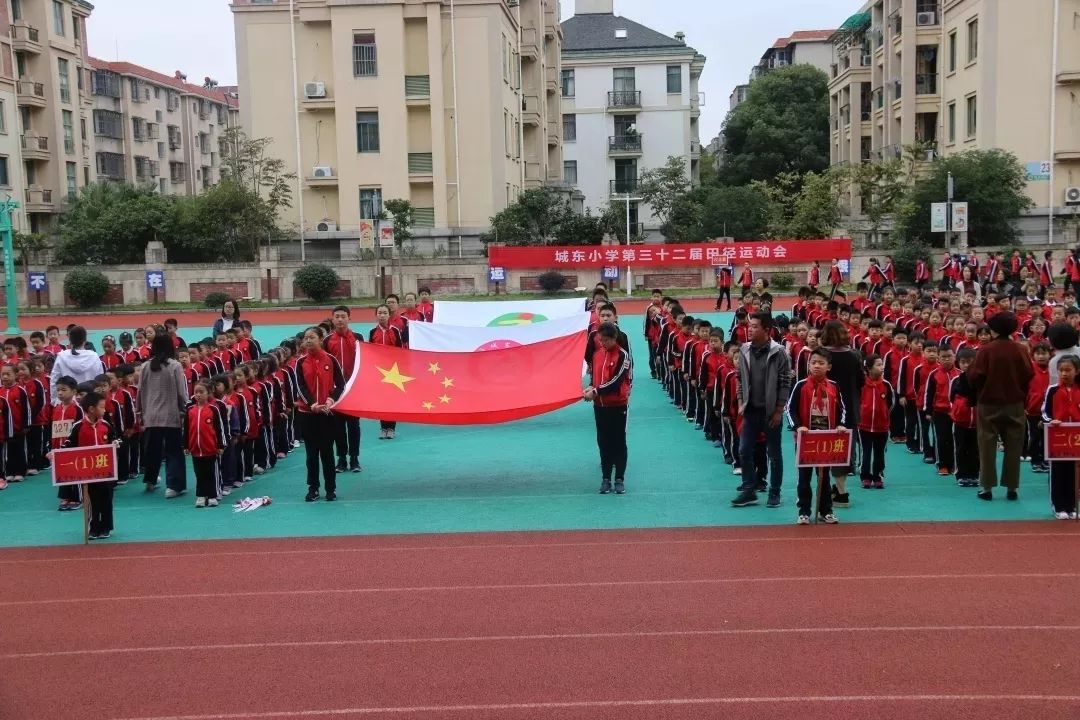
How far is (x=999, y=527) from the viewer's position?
9.76 m

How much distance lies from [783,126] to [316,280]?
38522 millimetres

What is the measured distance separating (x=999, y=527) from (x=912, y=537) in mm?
940

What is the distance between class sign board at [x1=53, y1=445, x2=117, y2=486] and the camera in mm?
9812

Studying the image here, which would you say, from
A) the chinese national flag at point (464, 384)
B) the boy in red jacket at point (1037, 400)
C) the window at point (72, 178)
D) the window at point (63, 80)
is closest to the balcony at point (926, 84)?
the window at point (63, 80)

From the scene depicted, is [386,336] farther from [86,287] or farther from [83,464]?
[86,287]

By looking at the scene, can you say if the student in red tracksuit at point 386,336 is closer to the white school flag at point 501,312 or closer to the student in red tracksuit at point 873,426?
the white school flag at point 501,312

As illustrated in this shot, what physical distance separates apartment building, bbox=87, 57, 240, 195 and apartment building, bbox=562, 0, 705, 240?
20965 millimetres

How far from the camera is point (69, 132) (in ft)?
182

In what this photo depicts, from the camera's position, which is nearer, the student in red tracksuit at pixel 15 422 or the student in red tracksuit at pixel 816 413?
the student in red tracksuit at pixel 816 413

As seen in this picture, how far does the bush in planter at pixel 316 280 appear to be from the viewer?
40.5 meters

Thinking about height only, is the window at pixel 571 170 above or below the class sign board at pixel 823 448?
above

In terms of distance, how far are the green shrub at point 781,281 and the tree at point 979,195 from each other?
15.8 ft

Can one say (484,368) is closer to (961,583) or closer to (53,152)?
(961,583)

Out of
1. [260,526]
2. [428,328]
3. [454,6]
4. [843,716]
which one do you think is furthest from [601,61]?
[843,716]
